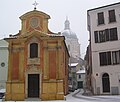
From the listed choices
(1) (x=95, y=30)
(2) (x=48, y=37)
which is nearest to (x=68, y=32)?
(1) (x=95, y=30)

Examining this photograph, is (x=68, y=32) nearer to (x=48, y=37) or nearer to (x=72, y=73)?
(x=72, y=73)

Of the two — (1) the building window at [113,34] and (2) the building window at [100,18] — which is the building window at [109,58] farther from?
(2) the building window at [100,18]

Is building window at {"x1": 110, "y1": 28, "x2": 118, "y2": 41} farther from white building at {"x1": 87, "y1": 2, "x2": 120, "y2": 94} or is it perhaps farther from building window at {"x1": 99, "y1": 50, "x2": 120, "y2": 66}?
building window at {"x1": 99, "y1": 50, "x2": 120, "y2": 66}

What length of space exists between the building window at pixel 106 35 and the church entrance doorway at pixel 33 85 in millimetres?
11850

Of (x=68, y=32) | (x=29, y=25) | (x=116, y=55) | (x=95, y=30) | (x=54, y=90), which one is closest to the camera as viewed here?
(x=54, y=90)

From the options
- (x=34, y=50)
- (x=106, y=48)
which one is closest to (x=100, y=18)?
(x=106, y=48)

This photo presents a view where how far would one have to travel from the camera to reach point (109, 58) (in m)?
36.3

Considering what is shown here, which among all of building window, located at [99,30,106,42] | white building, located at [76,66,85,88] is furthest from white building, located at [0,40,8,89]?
white building, located at [76,66,85,88]

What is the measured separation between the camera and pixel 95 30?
3819cm

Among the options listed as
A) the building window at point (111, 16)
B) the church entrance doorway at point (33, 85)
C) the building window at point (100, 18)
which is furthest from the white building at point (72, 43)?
the church entrance doorway at point (33, 85)

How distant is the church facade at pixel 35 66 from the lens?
30812mm

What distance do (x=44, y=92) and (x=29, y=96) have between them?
220 cm

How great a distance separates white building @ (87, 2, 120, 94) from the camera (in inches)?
1404

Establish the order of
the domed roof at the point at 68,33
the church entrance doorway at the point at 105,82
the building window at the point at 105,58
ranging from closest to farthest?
the church entrance doorway at the point at 105,82 < the building window at the point at 105,58 < the domed roof at the point at 68,33
